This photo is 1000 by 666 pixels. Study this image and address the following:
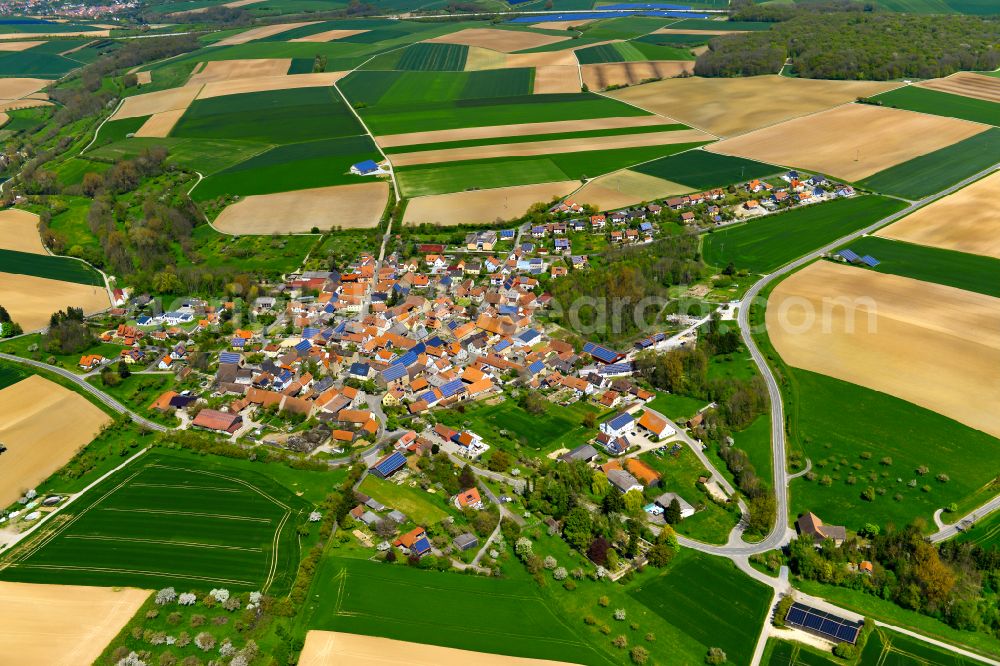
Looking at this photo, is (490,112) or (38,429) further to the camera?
(490,112)

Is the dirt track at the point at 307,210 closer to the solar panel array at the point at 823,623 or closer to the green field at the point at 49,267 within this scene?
the green field at the point at 49,267

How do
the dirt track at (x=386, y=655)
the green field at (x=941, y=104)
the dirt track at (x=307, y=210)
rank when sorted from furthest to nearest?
the green field at (x=941, y=104)
the dirt track at (x=307, y=210)
the dirt track at (x=386, y=655)

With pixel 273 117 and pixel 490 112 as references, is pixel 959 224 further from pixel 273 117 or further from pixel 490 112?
pixel 273 117

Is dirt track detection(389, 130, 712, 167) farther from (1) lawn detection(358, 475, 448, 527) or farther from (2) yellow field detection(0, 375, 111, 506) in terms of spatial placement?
(1) lawn detection(358, 475, 448, 527)

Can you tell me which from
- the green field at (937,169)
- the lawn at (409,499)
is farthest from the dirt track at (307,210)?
the green field at (937,169)

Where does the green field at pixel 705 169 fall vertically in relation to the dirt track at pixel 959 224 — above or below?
above

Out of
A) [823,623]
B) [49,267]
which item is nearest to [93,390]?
[49,267]
